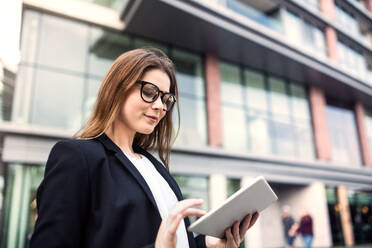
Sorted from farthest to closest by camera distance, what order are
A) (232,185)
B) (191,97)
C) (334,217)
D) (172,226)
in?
1. (334,217)
2. (191,97)
3. (232,185)
4. (172,226)

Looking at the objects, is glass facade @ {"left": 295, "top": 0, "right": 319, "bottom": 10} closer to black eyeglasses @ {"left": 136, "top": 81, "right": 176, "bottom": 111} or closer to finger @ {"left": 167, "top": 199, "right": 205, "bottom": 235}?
black eyeglasses @ {"left": 136, "top": 81, "right": 176, "bottom": 111}

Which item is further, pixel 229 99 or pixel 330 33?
pixel 330 33

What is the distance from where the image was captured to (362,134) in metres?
18.3

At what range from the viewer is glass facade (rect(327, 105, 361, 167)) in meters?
16.6

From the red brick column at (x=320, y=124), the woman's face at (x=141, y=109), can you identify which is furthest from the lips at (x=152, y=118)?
the red brick column at (x=320, y=124)

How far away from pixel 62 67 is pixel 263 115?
8529mm

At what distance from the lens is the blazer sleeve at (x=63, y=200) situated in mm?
1166

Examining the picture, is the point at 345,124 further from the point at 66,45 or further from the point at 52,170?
the point at 52,170

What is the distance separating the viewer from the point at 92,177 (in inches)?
52.2

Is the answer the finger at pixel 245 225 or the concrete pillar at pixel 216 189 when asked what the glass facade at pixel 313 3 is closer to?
the concrete pillar at pixel 216 189

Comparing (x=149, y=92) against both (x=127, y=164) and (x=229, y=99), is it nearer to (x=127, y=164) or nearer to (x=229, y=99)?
(x=127, y=164)

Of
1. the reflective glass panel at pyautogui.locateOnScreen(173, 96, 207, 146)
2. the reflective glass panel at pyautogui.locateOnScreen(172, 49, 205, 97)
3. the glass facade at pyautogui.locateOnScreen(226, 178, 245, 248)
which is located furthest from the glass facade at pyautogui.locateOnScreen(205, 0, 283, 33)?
the glass facade at pyautogui.locateOnScreen(226, 178, 245, 248)

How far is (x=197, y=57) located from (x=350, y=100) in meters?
11.2

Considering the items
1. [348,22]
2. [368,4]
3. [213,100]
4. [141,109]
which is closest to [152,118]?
[141,109]
